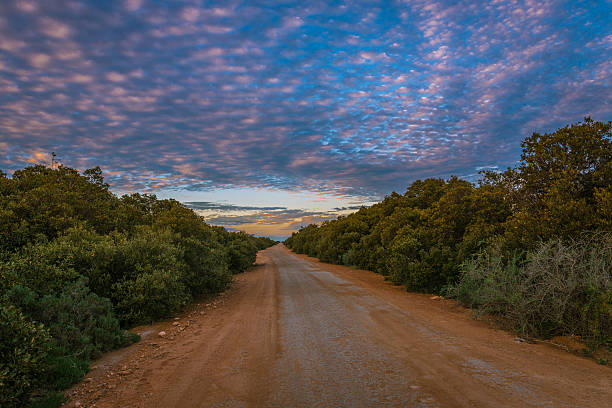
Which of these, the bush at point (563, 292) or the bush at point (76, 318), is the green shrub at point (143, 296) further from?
the bush at point (563, 292)

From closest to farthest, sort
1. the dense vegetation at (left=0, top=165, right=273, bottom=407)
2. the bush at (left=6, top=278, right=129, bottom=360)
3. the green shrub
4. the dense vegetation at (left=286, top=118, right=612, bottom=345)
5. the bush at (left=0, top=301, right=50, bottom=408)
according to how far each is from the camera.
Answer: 1. the bush at (left=0, top=301, right=50, bottom=408)
2. the dense vegetation at (left=0, top=165, right=273, bottom=407)
3. the bush at (left=6, top=278, right=129, bottom=360)
4. the dense vegetation at (left=286, top=118, right=612, bottom=345)
5. the green shrub

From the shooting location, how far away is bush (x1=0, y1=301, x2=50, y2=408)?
4027 mm

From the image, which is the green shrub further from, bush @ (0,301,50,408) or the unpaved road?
bush @ (0,301,50,408)

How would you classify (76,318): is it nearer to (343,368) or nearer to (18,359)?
(18,359)

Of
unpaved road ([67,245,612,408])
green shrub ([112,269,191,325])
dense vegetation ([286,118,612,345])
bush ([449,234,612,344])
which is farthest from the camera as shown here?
green shrub ([112,269,191,325])

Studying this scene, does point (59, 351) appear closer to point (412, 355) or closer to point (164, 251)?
point (164, 251)

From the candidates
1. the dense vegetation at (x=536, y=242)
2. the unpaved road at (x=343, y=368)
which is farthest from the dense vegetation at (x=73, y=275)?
the dense vegetation at (x=536, y=242)

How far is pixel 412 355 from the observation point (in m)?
5.83

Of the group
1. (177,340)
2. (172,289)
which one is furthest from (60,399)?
(172,289)

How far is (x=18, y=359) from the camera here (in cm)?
419

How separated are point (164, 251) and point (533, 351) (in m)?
10.2

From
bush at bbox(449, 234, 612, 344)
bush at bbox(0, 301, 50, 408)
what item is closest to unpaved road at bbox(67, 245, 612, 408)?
bush at bbox(0, 301, 50, 408)

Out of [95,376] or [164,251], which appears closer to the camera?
[95,376]

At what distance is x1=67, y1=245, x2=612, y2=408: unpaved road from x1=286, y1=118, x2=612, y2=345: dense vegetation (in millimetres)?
976
